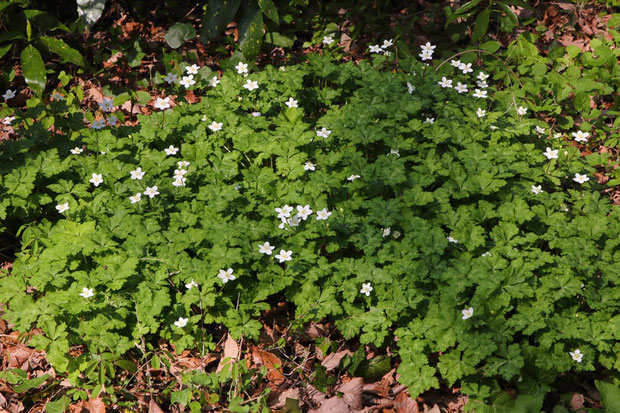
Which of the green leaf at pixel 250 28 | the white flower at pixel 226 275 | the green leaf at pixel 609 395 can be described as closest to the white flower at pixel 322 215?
the white flower at pixel 226 275

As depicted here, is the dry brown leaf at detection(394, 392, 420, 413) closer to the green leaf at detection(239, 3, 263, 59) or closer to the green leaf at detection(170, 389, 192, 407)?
the green leaf at detection(170, 389, 192, 407)

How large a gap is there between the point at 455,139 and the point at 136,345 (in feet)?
7.84

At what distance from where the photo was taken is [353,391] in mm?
2963

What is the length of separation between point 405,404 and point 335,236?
99 cm

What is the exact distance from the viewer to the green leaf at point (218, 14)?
441cm

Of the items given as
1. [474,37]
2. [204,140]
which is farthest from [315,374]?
[474,37]

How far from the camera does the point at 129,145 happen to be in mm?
3947

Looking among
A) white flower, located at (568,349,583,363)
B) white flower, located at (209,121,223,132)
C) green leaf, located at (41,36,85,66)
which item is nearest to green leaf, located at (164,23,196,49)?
green leaf, located at (41,36,85,66)

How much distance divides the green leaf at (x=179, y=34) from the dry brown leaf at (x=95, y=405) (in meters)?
3.13

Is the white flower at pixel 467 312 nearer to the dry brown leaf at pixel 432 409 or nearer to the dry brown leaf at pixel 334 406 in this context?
the dry brown leaf at pixel 432 409

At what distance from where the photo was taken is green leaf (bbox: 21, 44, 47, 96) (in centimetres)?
430

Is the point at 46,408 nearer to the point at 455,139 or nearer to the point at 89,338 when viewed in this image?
the point at 89,338

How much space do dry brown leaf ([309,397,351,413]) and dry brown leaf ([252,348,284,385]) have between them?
284 mm

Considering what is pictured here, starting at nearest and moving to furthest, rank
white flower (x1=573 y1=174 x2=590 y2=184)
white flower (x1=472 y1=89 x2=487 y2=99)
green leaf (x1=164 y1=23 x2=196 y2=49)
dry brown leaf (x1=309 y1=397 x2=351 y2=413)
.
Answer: dry brown leaf (x1=309 y1=397 x2=351 y2=413), white flower (x1=573 y1=174 x2=590 y2=184), white flower (x1=472 y1=89 x2=487 y2=99), green leaf (x1=164 y1=23 x2=196 y2=49)
